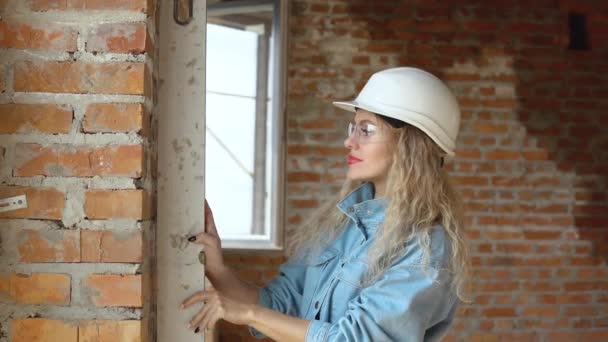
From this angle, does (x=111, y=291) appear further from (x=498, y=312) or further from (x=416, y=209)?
(x=498, y=312)

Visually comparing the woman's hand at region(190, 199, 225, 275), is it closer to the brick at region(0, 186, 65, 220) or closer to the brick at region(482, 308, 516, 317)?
the brick at region(0, 186, 65, 220)

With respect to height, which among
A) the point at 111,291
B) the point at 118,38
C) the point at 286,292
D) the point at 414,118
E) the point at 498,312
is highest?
the point at 118,38

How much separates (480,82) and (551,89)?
0.48 meters

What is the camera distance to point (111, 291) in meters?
1.12

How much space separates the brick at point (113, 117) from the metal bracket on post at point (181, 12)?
0.24 meters

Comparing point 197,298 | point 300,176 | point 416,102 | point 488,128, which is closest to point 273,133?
point 300,176

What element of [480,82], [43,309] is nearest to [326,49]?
[480,82]

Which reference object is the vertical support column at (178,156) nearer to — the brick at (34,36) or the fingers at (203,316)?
the fingers at (203,316)

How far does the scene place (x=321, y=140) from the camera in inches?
152

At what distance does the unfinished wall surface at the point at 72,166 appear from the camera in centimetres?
111

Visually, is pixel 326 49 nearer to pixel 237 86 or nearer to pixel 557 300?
pixel 237 86

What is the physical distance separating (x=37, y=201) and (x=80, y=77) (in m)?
0.23

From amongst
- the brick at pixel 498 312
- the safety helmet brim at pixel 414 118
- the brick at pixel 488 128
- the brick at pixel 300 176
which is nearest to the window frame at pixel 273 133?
the brick at pixel 300 176

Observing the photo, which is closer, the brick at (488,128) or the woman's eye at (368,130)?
the woman's eye at (368,130)
